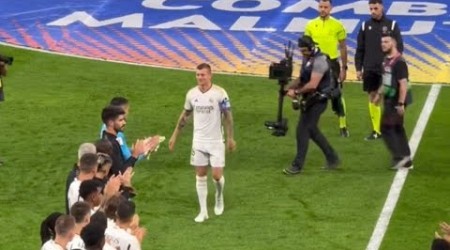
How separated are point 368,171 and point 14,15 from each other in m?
11.2

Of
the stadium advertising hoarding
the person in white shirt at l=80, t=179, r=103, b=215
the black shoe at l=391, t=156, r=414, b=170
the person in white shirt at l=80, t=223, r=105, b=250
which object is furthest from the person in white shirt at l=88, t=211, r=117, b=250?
the stadium advertising hoarding

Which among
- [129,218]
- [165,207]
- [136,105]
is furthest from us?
[136,105]

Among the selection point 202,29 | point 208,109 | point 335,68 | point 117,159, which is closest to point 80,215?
point 117,159

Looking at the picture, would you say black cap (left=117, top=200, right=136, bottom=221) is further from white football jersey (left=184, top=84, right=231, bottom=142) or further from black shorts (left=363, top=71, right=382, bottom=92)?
black shorts (left=363, top=71, right=382, bottom=92)

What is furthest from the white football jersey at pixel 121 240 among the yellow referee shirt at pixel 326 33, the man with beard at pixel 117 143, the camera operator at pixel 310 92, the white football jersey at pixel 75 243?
the yellow referee shirt at pixel 326 33

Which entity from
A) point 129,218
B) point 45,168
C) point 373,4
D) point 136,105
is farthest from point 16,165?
point 129,218

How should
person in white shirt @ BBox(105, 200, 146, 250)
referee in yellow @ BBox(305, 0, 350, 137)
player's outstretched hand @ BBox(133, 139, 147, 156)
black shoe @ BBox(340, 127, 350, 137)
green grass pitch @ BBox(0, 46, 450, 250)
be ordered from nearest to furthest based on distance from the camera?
person in white shirt @ BBox(105, 200, 146, 250) → player's outstretched hand @ BBox(133, 139, 147, 156) → green grass pitch @ BBox(0, 46, 450, 250) → referee in yellow @ BBox(305, 0, 350, 137) → black shoe @ BBox(340, 127, 350, 137)

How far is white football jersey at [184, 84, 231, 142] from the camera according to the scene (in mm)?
15602

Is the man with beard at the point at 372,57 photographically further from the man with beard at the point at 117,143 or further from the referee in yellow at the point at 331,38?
the man with beard at the point at 117,143

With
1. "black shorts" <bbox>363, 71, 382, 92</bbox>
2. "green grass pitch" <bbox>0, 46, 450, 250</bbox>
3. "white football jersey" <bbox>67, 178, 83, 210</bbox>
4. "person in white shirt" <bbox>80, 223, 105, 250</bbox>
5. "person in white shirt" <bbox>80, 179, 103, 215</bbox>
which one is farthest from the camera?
"black shorts" <bbox>363, 71, 382, 92</bbox>

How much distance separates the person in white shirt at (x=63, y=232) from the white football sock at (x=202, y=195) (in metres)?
5.05

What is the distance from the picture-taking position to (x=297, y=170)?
17766mm

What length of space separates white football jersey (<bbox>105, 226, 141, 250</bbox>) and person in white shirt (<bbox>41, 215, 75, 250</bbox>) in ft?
2.04

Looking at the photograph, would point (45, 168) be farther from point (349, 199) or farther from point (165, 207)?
point (349, 199)
